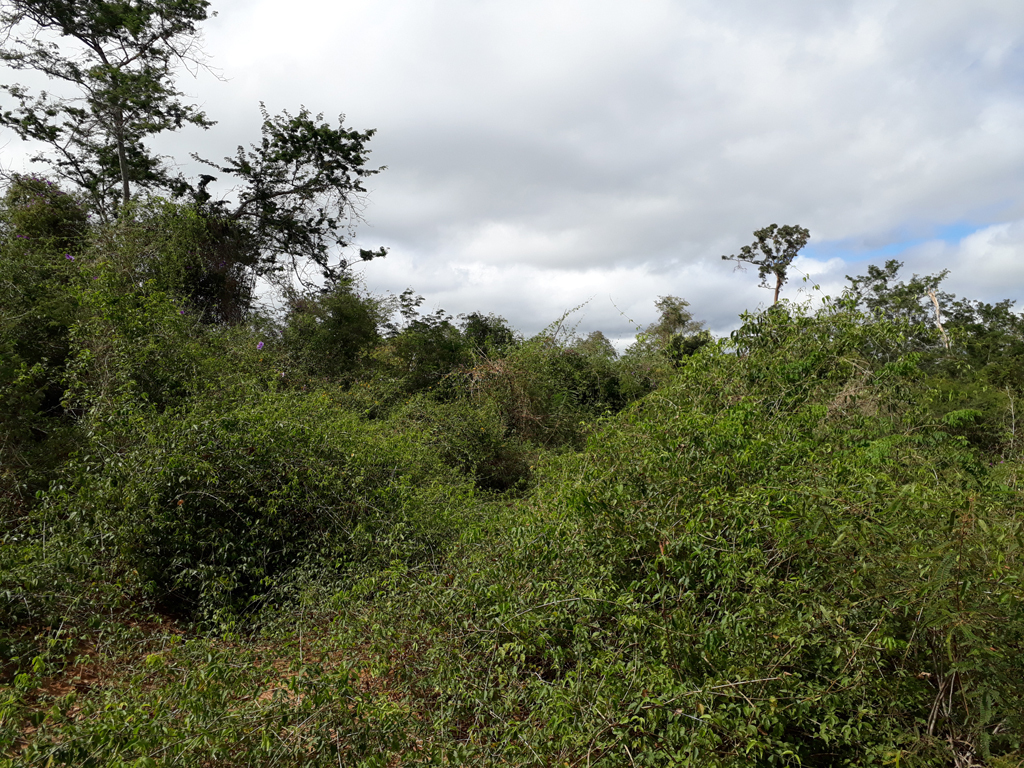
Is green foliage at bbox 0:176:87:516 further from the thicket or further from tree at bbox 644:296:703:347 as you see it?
tree at bbox 644:296:703:347

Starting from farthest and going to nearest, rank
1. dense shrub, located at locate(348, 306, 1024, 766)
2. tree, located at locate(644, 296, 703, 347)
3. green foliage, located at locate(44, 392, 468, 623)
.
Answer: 1. tree, located at locate(644, 296, 703, 347)
2. green foliage, located at locate(44, 392, 468, 623)
3. dense shrub, located at locate(348, 306, 1024, 766)

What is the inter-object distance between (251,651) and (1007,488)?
434 cm

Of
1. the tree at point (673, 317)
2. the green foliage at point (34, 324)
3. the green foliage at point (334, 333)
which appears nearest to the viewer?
the green foliage at point (34, 324)

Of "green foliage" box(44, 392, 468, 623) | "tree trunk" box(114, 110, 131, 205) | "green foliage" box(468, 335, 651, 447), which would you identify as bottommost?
"green foliage" box(44, 392, 468, 623)

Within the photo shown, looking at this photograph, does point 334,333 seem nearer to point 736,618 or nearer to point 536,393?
point 536,393

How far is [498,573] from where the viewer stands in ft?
11.2

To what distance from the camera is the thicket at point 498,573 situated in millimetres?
2252

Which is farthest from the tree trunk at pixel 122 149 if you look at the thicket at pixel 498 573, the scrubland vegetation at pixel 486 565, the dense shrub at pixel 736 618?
the dense shrub at pixel 736 618

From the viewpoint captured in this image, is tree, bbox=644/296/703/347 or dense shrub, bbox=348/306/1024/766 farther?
tree, bbox=644/296/703/347

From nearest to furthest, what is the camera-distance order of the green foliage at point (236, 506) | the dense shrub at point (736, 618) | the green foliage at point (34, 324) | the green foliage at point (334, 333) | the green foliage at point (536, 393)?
the dense shrub at point (736, 618) < the green foliage at point (236, 506) < the green foliage at point (34, 324) < the green foliage at point (536, 393) < the green foliage at point (334, 333)

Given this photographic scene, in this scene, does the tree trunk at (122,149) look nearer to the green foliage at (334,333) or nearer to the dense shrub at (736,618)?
the green foliage at (334,333)

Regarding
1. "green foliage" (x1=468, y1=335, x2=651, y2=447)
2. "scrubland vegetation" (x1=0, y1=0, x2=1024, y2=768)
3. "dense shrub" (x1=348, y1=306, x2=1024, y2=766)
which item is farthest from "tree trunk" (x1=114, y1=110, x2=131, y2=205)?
"dense shrub" (x1=348, y1=306, x2=1024, y2=766)

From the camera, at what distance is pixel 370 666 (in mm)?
2955

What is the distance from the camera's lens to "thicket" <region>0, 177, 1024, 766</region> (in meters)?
2.25
